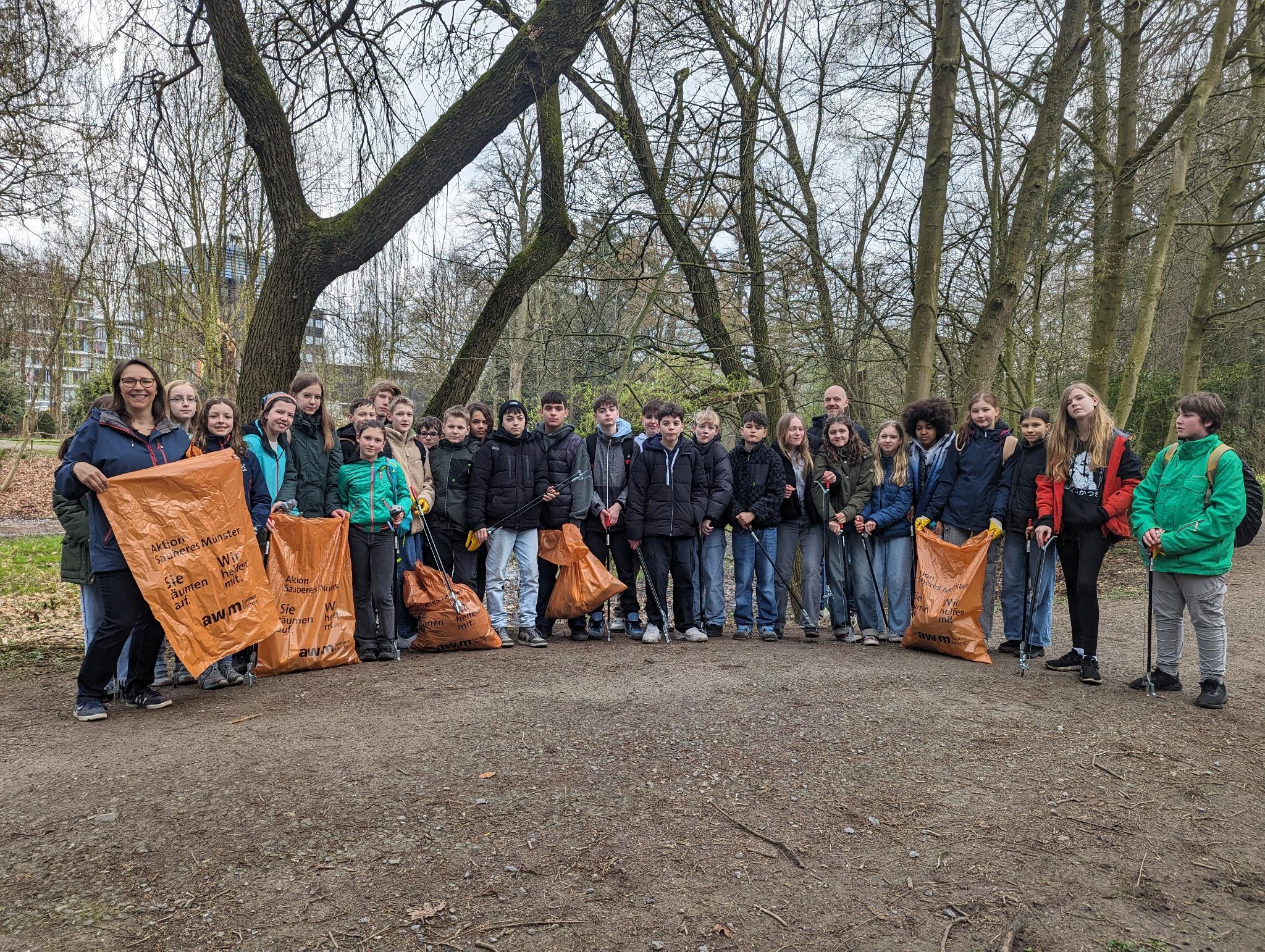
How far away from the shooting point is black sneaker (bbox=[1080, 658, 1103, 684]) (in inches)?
199

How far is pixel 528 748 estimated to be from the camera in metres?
3.68

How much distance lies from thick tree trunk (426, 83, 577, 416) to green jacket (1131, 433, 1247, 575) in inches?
199

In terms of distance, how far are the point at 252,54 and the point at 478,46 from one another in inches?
64.6

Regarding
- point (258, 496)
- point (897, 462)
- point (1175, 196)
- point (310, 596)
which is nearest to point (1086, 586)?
point (897, 462)

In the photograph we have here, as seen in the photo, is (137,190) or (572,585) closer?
(137,190)

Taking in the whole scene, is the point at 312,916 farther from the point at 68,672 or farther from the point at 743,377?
the point at 743,377

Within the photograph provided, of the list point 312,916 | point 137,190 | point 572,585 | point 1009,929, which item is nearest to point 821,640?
point 572,585

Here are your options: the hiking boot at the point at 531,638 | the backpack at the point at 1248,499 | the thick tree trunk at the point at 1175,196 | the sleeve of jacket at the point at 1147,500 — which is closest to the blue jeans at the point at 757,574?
the hiking boot at the point at 531,638

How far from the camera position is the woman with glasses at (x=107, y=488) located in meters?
4.14

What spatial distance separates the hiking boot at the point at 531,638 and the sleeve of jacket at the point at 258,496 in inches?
80.7

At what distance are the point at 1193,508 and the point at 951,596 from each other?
1.57 meters

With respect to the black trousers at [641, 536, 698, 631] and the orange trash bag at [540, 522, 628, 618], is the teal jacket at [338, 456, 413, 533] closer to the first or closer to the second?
the orange trash bag at [540, 522, 628, 618]

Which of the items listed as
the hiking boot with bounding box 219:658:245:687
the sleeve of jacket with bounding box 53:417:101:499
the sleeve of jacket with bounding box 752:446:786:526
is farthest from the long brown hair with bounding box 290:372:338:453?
the sleeve of jacket with bounding box 752:446:786:526

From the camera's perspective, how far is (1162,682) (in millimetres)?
4926
